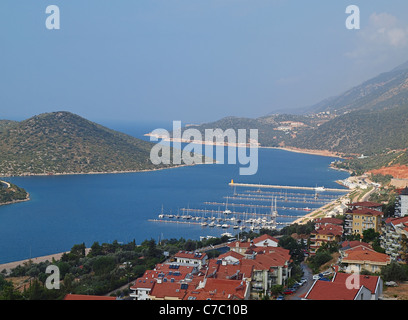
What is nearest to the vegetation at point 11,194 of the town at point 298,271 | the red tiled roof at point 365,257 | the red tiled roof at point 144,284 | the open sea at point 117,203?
the open sea at point 117,203

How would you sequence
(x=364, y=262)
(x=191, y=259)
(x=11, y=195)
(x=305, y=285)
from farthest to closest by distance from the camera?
(x=11, y=195) < (x=191, y=259) < (x=305, y=285) < (x=364, y=262)

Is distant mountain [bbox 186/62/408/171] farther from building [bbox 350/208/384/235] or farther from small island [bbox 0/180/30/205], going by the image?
small island [bbox 0/180/30/205]

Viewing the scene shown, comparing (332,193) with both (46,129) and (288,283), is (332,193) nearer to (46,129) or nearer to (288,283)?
(288,283)

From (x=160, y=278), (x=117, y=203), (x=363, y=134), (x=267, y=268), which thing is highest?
(x=363, y=134)

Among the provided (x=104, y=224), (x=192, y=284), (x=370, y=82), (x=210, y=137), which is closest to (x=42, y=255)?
(x=104, y=224)

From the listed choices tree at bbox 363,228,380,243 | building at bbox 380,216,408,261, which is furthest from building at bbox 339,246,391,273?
tree at bbox 363,228,380,243

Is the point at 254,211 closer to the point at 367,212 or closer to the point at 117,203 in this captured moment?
the point at 117,203

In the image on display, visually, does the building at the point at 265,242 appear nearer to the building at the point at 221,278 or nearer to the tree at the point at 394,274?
the building at the point at 221,278

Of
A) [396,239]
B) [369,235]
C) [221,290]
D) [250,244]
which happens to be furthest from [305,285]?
[369,235]
